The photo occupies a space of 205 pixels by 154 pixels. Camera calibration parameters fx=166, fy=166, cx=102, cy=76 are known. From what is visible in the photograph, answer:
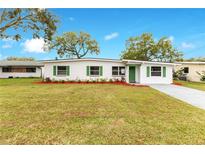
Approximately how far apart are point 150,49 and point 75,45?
1450 cm

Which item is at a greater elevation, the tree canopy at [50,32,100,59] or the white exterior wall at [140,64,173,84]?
the tree canopy at [50,32,100,59]

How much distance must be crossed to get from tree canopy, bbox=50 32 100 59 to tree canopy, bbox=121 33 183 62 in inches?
273

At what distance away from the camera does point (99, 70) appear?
18266 mm

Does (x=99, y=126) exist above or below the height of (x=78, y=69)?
below

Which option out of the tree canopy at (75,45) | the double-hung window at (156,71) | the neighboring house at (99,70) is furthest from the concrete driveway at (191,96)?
the tree canopy at (75,45)

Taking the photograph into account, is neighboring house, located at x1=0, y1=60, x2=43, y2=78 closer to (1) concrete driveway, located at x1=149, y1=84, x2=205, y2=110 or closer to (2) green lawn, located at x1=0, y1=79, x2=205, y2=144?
(1) concrete driveway, located at x1=149, y1=84, x2=205, y2=110

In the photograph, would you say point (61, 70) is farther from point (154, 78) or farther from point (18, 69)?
point (18, 69)

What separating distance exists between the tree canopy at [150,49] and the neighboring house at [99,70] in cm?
1378

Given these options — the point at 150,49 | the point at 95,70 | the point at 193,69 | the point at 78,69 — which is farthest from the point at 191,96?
the point at 150,49

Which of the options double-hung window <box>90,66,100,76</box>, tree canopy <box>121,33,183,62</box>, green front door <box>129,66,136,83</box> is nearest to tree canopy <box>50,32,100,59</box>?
tree canopy <box>121,33,183,62</box>

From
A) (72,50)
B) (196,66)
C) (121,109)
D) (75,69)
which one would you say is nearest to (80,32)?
(72,50)

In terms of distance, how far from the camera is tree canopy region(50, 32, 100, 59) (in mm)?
Answer: 31344

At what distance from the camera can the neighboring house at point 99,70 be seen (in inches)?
709

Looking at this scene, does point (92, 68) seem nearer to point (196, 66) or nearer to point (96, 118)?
point (96, 118)
